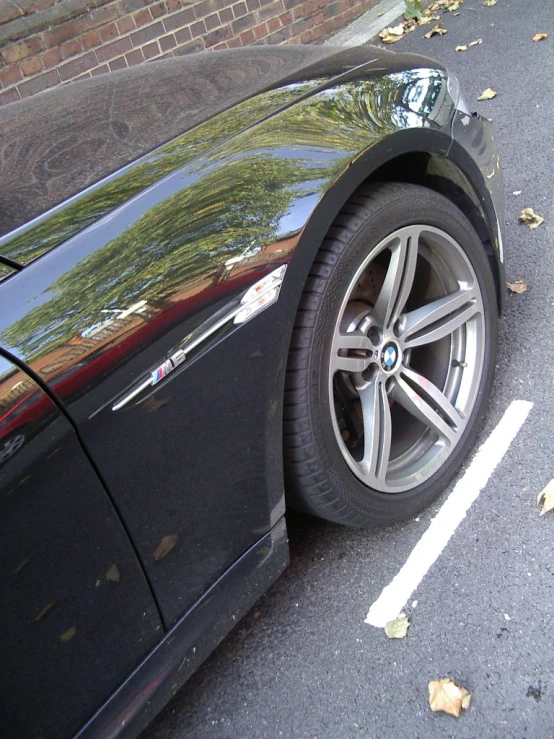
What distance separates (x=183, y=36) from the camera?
5973mm

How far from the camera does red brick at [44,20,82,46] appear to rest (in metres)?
5.36

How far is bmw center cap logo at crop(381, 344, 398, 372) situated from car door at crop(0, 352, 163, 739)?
100 cm

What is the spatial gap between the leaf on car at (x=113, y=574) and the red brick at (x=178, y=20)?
5.28 meters

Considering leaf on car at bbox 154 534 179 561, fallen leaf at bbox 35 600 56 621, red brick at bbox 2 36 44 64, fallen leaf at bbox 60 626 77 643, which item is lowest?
leaf on car at bbox 154 534 179 561

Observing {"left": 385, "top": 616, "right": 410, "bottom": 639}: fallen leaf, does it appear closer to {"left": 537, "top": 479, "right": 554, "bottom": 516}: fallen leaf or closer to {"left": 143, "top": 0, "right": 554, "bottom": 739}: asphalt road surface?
{"left": 143, "top": 0, "right": 554, "bottom": 739}: asphalt road surface

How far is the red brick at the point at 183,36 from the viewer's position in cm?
594

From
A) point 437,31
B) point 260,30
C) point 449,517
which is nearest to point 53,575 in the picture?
point 449,517

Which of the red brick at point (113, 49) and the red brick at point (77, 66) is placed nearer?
the red brick at point (77, 66)

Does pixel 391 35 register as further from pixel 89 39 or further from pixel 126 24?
pixel 89 39

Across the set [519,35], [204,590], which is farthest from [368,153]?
[519,35]

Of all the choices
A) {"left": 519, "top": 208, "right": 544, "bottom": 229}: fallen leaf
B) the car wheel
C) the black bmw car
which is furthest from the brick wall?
the car wheel

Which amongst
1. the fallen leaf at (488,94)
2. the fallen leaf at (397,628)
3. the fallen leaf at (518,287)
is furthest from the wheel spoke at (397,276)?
the fallen leaf at (488,94)

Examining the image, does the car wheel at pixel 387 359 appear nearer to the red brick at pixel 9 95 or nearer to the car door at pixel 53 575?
the car door at pixel 53 575

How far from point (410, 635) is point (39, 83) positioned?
474 centimetres
